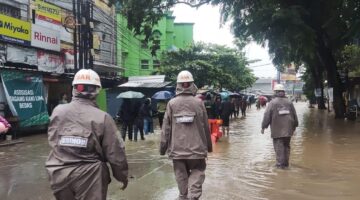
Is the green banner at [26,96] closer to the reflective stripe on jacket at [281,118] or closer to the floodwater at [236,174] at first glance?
the floodwater at [236,174]

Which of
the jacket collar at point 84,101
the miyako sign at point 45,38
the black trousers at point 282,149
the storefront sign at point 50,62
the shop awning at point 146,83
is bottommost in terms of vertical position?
the black trousers at point 282,149

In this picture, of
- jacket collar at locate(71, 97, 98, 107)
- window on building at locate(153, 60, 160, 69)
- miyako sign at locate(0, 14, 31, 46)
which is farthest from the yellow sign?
jacket collar at locate(71, 97, 98, 107)

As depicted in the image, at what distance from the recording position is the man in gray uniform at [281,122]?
32.1ft

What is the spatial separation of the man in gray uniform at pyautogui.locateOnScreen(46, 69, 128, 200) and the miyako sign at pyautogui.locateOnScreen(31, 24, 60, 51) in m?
17.9

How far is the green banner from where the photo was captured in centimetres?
1838

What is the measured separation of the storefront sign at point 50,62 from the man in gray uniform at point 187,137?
1640 centimetres

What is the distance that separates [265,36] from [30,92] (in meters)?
9.53

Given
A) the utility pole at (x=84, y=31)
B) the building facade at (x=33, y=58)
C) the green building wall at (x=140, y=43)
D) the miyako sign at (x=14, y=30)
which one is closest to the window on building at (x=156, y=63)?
the green building wall at (x=140, y=43)

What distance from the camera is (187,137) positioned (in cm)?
615

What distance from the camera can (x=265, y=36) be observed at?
67.8 feet

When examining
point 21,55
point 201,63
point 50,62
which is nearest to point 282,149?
point 21,55

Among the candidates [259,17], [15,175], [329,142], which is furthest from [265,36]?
[15,175]

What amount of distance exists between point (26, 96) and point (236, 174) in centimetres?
1214

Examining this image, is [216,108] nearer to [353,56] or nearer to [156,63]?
[353,56]
